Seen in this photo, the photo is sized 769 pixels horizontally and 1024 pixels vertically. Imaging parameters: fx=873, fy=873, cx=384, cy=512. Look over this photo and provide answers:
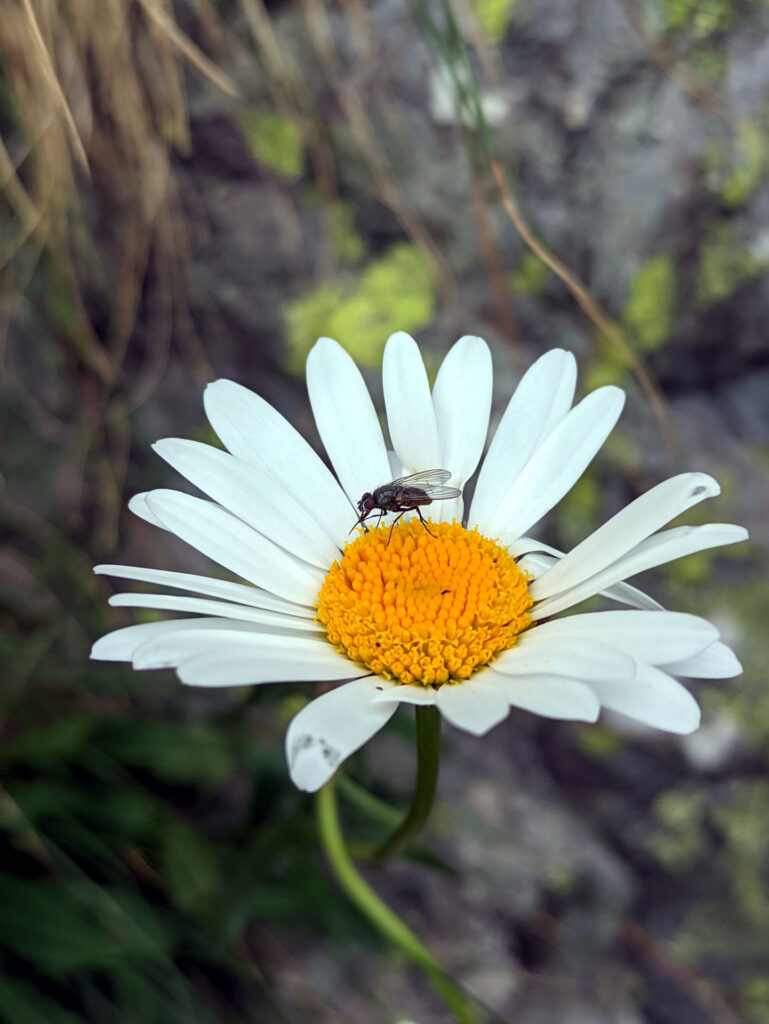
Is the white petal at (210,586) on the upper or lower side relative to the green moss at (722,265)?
upper

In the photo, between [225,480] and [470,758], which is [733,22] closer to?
[225,480]

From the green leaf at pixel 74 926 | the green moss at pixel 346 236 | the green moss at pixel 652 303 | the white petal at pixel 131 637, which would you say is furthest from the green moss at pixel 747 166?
the green leaf at pixel 74 926

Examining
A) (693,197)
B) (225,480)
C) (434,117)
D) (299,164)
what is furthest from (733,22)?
(225,480)

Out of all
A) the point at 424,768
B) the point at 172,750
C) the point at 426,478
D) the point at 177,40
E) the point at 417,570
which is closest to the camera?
the point at 424,768

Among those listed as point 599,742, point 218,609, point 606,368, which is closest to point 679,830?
point 599,742

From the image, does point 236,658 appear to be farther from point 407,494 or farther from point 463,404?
point 463,404

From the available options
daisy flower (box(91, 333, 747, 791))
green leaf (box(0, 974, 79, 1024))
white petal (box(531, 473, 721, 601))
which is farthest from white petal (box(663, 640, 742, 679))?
green leaf (box(0, 974, 79, 1024))

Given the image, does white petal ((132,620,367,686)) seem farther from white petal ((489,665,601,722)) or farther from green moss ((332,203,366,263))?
green moss ((332,203,366,263))

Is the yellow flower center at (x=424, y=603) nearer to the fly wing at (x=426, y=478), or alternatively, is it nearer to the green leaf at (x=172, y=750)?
the fly wing at (x=426, y=478)
